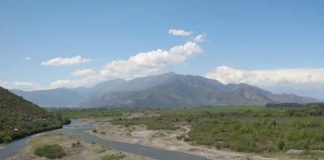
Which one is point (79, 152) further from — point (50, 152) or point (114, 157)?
point (114, 157)

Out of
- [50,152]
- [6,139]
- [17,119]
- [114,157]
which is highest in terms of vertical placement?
[17,119]

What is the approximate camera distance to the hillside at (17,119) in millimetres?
101400

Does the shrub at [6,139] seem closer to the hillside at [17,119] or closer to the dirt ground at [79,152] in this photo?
the hillside at [17,119]

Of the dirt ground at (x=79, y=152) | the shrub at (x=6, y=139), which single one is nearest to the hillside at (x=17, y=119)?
the shrub at (x=6, y=139)

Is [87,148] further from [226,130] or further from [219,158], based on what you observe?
[226,130]

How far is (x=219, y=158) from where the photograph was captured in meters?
64.0

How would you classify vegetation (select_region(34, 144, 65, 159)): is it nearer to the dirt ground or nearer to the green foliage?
the dirt ground

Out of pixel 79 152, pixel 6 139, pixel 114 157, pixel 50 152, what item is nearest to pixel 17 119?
pixel 6 139

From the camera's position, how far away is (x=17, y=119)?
12175 cm

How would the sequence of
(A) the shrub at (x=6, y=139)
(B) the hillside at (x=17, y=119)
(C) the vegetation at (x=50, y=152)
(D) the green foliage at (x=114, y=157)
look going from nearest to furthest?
(D) the green foliage at (x=114, y=157)
(C) the vegetation at (x=50, y=152)
(A) the shrub at (x=6, y=139)
(B) the hillside at (x=17, y=119)

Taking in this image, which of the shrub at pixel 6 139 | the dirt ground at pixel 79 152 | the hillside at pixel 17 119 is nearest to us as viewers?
the dirt ground at pixel 79 152

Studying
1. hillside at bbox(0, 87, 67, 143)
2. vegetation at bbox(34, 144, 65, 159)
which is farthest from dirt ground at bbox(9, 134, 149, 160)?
hillside at bbox(0, 87, 67, 143)

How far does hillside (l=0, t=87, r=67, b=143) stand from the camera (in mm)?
101400

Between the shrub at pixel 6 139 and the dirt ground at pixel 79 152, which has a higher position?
the shrub at pixel 6 139
